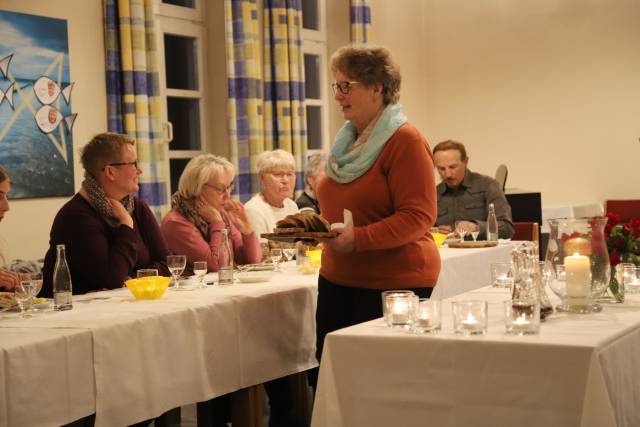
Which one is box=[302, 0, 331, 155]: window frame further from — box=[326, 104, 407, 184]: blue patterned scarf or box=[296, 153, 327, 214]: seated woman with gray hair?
box=[326, 104, 407, 184]: blue patterned scarf

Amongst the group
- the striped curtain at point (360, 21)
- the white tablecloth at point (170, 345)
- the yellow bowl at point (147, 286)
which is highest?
the striped curtain at point (360, 21)

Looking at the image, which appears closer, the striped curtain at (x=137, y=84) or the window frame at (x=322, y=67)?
the striped curtain at (x=137, y=84)

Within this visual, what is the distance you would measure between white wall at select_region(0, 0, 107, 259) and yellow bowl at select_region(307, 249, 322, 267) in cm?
198

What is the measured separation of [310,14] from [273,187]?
127 inches

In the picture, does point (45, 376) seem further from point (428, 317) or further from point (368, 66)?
point (368, 66)

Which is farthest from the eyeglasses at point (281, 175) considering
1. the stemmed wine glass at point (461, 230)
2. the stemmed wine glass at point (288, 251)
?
the stemmed wine glass at point (461, 230)

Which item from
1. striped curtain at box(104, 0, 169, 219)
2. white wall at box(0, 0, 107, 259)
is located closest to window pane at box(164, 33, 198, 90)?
striped curtain at box(104, 0, 169, 219)

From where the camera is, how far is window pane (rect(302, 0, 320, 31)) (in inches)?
311

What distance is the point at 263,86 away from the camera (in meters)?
6.79

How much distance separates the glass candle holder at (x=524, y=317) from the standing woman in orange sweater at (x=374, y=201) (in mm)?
723

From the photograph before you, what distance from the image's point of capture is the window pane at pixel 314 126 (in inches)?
313

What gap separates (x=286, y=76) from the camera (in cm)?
682

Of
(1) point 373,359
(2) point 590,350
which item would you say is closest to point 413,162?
(1) point 373,359

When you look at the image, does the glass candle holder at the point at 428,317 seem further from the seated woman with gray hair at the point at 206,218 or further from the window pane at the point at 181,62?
the window pane at the point at 181,62
